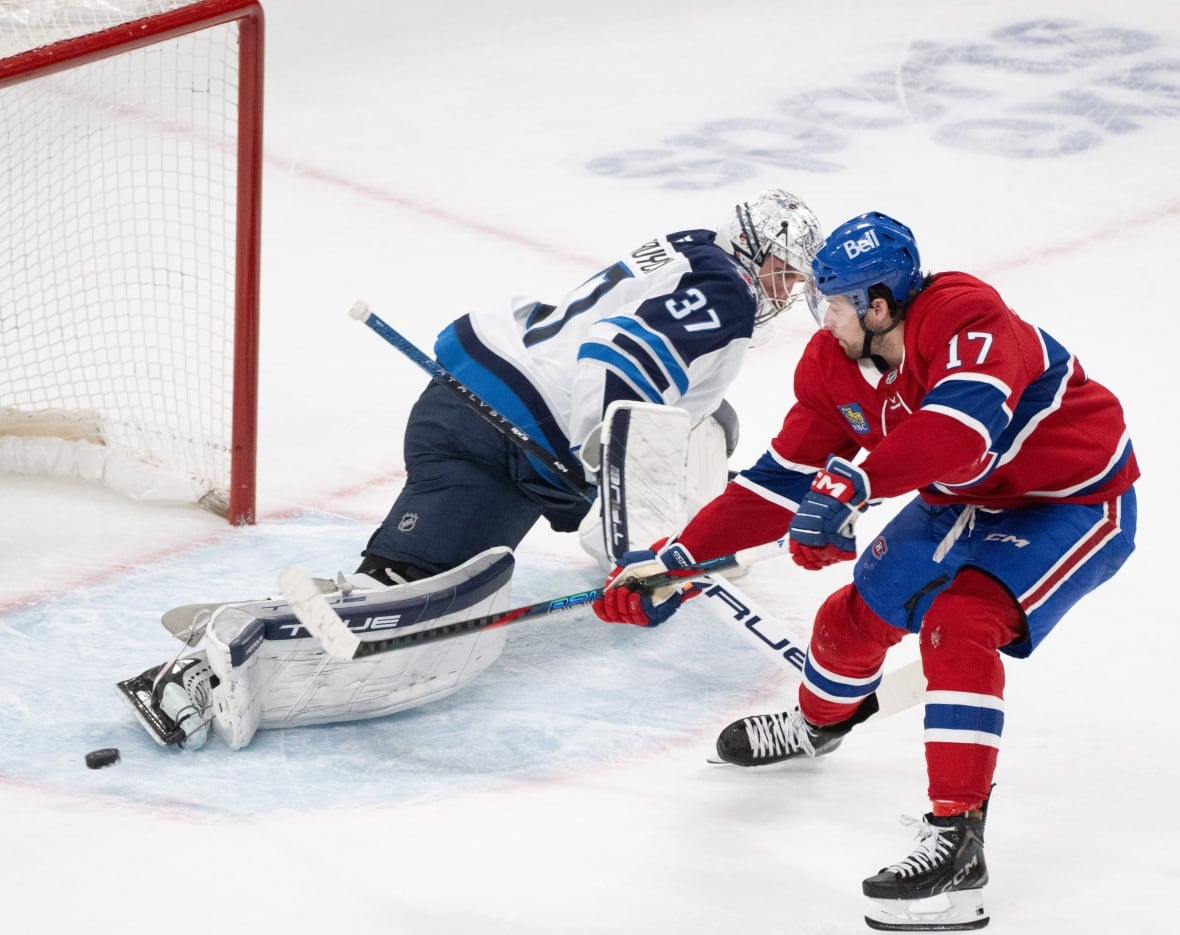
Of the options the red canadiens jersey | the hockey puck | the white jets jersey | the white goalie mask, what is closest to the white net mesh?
the white jets jersey

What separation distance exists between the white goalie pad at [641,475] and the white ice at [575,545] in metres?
0.28

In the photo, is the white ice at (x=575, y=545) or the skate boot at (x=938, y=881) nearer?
the skate boot at (x=938, y=881)

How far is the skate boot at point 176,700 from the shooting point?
2.63 meters

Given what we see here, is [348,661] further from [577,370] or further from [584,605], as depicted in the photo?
[577,370]

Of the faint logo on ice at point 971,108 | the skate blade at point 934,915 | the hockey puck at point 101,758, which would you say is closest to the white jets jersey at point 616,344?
the hockey puck at point 101,758

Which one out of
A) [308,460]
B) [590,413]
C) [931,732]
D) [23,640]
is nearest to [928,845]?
[931,732]

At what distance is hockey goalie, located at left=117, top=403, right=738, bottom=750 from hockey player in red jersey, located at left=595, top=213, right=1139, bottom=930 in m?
0.29

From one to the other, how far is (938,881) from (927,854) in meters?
0.04

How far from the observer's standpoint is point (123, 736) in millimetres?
2686

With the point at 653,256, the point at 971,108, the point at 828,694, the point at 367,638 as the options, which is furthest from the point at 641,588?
the point at 971,108

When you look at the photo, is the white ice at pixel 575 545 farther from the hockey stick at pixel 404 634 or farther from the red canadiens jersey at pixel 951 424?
the red canadiens jersey at pixel 951 424

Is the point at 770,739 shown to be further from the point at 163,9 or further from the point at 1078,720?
the point at 163,9

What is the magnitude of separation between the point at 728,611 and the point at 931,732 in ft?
2.56

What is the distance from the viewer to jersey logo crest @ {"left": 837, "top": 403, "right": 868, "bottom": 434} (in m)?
2.43
